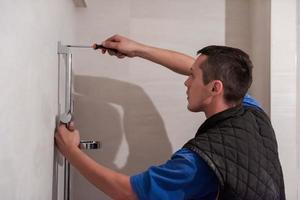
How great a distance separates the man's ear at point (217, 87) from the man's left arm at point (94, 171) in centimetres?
38

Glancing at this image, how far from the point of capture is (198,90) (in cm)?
126

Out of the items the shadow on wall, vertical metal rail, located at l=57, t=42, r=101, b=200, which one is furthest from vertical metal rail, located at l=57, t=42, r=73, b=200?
the shadow on wall

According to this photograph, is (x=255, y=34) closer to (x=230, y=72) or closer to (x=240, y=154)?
(x=230, y=72)

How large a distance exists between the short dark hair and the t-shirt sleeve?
0.25 m

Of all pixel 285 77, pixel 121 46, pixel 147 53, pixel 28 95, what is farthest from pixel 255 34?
pixel 28 95

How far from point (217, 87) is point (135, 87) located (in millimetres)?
658

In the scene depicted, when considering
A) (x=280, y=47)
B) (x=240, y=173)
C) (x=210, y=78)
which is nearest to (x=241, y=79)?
(x=210, y=78)

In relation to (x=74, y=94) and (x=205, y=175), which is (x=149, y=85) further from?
(x=205, y=175)

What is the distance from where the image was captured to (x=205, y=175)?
42.7 inches

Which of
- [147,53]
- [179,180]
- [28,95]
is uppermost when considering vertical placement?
[147,53]

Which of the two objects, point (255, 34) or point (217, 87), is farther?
point (255, 34)

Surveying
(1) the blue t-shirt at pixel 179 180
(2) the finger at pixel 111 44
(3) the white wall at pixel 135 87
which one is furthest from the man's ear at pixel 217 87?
(3) the white wall at pixel 135 87

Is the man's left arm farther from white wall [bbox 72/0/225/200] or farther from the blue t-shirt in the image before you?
white wall [bbox 72/0/225/200]

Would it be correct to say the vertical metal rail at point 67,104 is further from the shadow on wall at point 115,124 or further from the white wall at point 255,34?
the white wall at point 255,34
